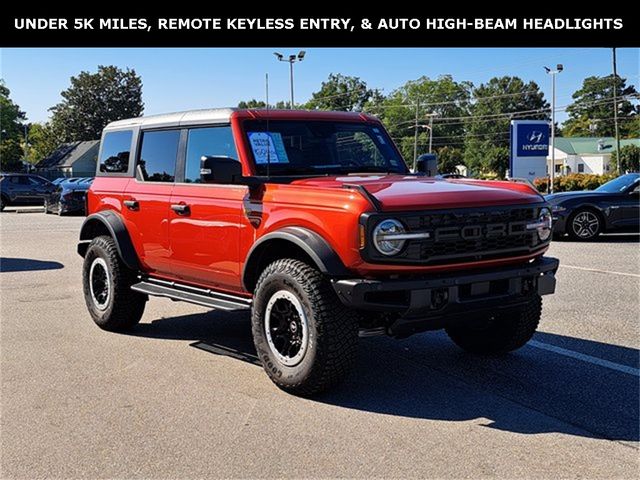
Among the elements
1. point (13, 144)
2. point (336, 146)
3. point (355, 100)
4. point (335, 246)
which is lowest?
point (335, 246)

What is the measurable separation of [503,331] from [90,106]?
314 ft

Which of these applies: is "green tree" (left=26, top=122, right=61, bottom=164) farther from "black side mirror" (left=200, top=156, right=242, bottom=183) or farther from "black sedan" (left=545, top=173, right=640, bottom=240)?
"black side mirror" (left=200, top=156, right=242, bottom=183)

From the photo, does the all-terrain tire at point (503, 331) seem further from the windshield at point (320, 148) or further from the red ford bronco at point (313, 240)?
the windshield at point (320, 148)

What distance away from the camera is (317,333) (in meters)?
4.83

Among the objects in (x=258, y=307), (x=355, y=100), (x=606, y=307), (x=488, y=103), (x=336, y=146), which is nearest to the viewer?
(x=258, y=307)

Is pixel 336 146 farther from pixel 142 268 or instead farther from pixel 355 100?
pixel 355 100

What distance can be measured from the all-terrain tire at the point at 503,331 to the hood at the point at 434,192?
Result: 0.83 m

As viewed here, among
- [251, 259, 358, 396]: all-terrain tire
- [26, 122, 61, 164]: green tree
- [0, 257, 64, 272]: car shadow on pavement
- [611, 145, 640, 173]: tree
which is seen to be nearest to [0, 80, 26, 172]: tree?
[26, 122, 61, 164]: green tree

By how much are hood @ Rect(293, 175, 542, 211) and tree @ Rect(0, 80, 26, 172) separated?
268 ft

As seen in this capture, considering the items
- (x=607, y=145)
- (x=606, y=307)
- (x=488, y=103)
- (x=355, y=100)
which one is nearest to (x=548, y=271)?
(x=606, y=307)

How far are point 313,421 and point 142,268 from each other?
118 inches

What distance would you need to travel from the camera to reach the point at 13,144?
83.4 meters

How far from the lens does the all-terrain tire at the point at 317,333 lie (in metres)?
4.81

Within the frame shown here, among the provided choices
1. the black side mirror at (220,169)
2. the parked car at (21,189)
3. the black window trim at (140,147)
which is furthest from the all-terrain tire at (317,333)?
the parked car at (21,189)
